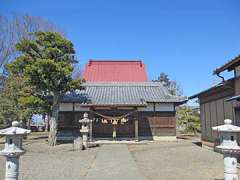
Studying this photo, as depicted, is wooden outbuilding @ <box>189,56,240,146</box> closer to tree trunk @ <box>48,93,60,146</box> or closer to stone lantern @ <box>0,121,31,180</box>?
stone lantern @ <box>0,121,31,180</box>

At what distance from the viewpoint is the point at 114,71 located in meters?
30.1

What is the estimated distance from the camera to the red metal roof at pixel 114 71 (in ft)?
94.5

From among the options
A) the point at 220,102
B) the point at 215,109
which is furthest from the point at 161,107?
the point at 220,102

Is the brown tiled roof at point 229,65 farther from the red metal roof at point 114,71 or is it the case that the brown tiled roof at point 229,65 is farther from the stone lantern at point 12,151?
the red metal roof at point 114,71

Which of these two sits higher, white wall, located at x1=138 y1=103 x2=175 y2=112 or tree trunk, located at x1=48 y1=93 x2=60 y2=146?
white wall, located at x1=138 y1=103 x2=175 y2=112

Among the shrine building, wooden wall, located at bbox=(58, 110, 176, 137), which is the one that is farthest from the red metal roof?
wooden wall, located at bbox=(58, 110, 176, 137)

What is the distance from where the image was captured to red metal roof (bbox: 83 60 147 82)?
28797 mm

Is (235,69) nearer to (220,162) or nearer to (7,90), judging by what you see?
(220,162)

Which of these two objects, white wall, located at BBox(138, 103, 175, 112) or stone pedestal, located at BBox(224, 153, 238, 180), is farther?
white wall, located at BBox(138, 103, 175, 112)

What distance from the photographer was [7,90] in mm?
23922

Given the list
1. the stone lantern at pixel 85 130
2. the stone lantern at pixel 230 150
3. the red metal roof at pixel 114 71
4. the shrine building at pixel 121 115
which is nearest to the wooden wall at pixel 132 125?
the shrine building at pixel 121 115

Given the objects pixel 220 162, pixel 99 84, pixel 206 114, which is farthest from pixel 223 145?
pixel 99 84

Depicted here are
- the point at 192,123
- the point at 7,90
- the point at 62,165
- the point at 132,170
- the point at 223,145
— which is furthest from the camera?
the point at 192,123

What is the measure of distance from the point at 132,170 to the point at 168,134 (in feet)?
45.9
